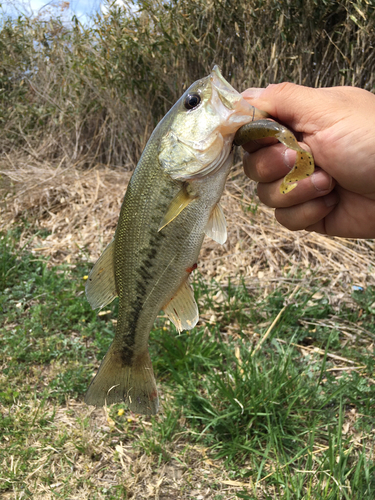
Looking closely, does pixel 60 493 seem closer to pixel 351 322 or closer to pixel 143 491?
pixel 143 491

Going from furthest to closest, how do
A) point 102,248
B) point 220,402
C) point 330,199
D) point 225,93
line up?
point 102,248, point 220,402, point 330,199, point 225,93

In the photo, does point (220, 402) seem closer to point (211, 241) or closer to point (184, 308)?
point (184, 308)

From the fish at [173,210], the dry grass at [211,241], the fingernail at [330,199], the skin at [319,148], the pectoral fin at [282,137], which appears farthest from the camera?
the dry grass at [211,241]

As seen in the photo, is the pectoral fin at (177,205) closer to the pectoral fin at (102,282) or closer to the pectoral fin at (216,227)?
the pectoral fin at (216,227)

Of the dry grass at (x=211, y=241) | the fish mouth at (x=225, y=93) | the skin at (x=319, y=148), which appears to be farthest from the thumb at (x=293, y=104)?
the dry grass at (x=211, y=241)

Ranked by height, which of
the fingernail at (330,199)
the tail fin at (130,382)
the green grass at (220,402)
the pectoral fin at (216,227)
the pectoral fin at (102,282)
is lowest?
the green grass at (220,402)

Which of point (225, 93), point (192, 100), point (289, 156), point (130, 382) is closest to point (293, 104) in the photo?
point (289, 156)
